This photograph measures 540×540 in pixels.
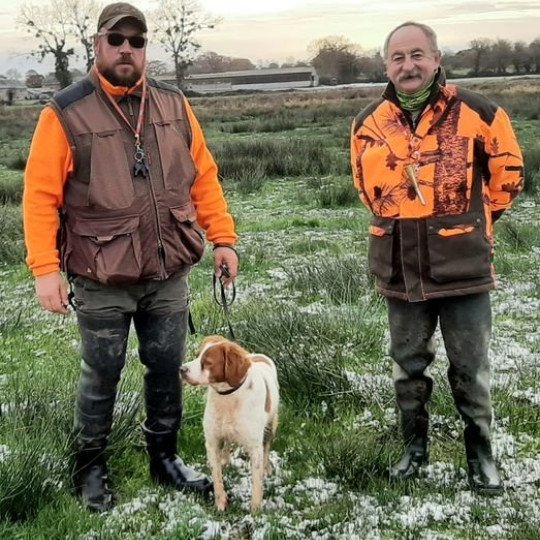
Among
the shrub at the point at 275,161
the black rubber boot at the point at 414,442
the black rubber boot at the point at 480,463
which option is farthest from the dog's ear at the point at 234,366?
the shrub at the point at 275,161

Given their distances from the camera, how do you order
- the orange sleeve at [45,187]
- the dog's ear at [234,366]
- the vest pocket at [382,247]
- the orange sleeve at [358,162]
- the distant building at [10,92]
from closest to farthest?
the orange sleeve at [45,187] < the dog's ear at [234,366] < the vest pocket at [382,247] < the orange sleeve at [358,162] < the distant building at [10,92]

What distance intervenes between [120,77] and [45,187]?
1.97 feet

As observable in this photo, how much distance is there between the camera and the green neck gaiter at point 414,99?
11.4 feet

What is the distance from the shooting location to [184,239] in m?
3.62

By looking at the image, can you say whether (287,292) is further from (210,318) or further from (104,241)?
(104,241)

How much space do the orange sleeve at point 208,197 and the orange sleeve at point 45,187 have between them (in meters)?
0.72

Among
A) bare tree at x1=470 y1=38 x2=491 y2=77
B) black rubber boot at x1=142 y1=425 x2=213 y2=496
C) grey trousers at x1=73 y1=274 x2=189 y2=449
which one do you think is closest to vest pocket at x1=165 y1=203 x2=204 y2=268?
grey trousers at x1=73 y1=274 x2=189 y2=449

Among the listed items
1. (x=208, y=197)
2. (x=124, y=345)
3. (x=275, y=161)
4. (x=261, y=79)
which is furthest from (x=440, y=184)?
(x=261, y=79)

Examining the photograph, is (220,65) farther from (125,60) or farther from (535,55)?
(125,60)

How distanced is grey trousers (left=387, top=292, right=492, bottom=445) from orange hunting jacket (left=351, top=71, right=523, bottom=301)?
0.14m

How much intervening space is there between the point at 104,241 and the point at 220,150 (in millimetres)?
17232

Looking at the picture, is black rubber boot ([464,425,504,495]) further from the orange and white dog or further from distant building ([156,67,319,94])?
distant building ([156,67,319,94])

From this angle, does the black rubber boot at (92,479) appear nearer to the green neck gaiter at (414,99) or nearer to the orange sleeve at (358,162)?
the orange sleeve at (358,162)

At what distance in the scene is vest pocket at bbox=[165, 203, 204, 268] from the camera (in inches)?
139
